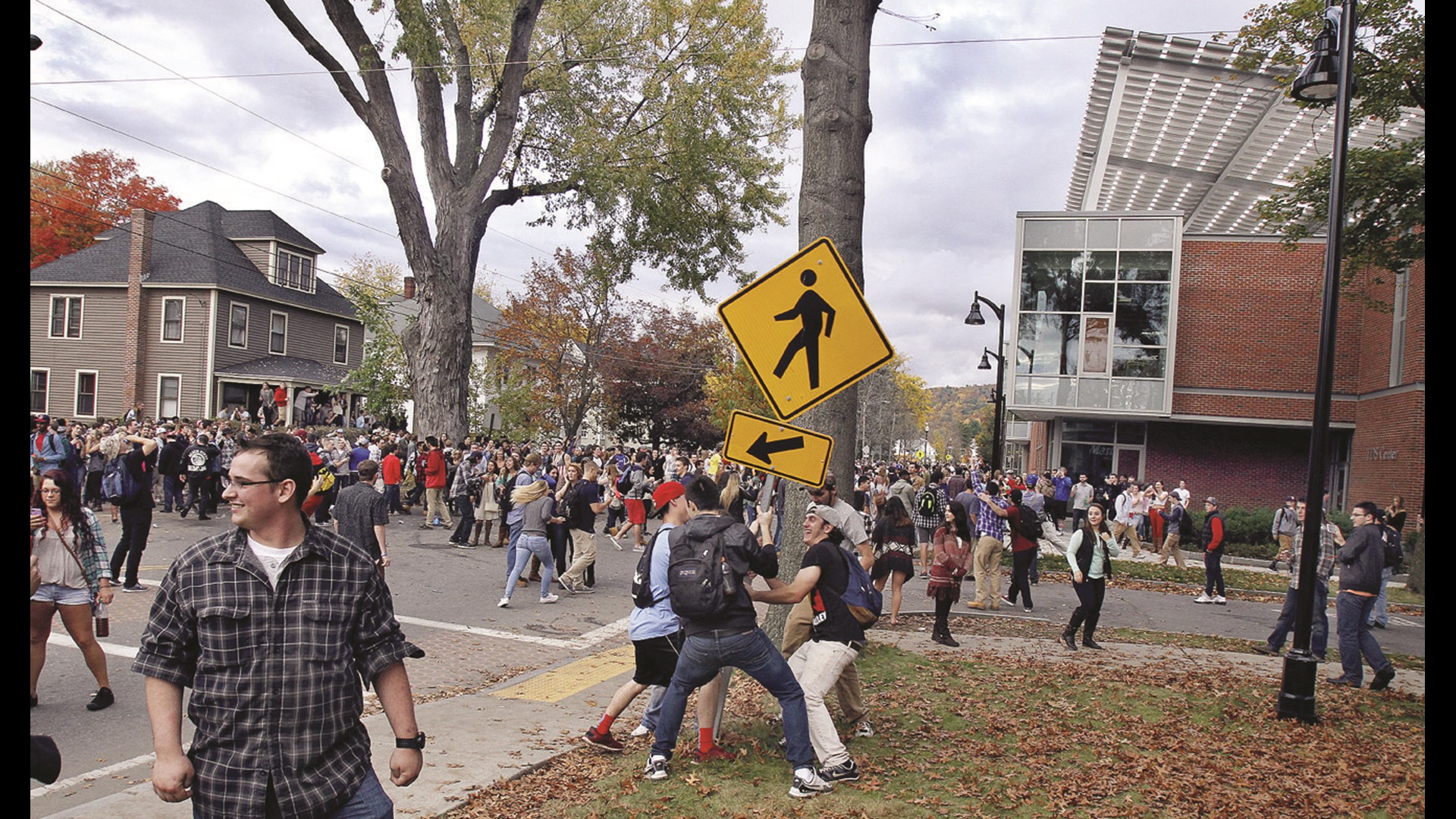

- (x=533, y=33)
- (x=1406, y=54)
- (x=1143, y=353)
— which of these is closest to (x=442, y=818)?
(x=1406, y=54)

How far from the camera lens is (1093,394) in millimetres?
31156

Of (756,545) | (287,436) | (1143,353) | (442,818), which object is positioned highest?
(1143,353)

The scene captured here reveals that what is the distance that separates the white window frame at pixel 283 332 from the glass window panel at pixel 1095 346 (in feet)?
107

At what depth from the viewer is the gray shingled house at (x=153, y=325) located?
120 feet

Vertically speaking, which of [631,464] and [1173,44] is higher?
[1173,44]

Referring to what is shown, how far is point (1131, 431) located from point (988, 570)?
814 inches

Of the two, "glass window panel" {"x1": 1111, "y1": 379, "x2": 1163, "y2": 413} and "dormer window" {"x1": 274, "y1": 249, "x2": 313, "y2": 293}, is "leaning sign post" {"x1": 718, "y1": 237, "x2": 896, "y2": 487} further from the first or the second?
"dormer window" {"x1": 274, "y1": 249, "x2": 313, "y2": 293}

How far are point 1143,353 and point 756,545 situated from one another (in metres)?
28.7

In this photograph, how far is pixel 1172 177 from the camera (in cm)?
3503

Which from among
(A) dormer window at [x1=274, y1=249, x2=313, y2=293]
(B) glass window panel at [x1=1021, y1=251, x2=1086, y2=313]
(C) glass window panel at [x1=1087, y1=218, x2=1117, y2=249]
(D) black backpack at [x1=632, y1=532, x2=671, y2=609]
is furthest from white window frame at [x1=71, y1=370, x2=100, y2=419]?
(D) black backpack at [x1=632, y1=532, x2=671, y2=609]

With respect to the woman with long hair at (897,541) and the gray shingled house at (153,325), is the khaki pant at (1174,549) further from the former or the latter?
the gray shingled house at (153,325)

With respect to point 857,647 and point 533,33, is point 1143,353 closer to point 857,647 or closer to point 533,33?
point 533,33

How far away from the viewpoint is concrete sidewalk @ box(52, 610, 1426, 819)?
5.09 meters

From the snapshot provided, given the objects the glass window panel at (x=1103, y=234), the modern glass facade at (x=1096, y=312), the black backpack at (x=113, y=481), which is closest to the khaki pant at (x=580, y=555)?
the black backpack at (x=113, y=481)
